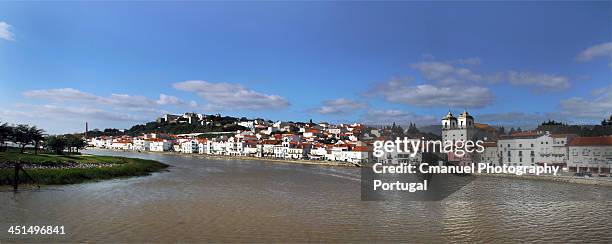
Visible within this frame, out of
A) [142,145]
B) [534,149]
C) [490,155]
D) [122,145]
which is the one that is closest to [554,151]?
[534,149]

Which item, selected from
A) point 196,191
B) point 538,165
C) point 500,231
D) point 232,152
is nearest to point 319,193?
point 196,191

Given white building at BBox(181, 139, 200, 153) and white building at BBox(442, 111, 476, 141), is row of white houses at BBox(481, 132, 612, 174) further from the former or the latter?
white building at BBox(181, 139, 200, 153)

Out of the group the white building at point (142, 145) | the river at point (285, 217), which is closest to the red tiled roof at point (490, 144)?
the river at point (285, 217)

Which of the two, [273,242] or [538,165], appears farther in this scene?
[538,165]

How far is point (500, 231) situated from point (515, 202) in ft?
21.1

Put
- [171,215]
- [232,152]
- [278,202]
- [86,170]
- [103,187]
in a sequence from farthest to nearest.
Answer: [232,152] < [86,170] < [103,187] < [278,202] < [171,215]

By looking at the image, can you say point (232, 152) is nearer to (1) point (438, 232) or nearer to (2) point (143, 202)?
(2) point (143, 202)

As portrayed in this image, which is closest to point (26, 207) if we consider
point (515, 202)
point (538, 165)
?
point (515, 202)

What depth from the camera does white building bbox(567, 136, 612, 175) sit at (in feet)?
89.1

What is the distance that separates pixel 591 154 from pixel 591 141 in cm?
90

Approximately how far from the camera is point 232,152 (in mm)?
66750

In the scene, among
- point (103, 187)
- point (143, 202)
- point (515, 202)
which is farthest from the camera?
point (103, 187)

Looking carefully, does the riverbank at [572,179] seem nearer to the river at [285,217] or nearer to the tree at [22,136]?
the river at [285,217]

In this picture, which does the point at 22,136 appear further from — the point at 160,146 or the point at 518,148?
the point at 160,146
